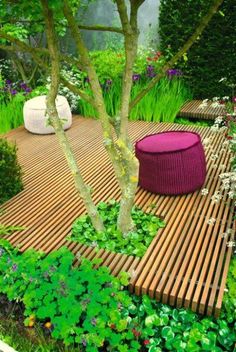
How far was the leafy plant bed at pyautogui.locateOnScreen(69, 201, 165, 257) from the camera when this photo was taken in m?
2.86

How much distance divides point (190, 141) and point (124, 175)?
1054mm

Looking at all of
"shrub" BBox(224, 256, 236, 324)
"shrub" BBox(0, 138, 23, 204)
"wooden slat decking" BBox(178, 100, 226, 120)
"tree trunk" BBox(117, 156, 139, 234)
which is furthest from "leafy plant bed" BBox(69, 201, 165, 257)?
"wooden slat decking" BBox(178, 100, 226, 120)

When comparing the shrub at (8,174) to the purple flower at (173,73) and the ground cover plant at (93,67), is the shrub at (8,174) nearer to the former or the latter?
the ground cover plant at (93,67)

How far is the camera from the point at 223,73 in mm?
6312

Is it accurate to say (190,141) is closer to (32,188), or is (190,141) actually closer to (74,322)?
(32,188)

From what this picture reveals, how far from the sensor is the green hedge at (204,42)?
607 cm

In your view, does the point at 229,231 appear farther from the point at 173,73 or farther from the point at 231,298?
the point at 173,73

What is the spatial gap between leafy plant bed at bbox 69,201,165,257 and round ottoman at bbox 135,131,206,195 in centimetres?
41

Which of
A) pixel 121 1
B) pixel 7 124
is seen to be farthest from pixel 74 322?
pixel 7 124

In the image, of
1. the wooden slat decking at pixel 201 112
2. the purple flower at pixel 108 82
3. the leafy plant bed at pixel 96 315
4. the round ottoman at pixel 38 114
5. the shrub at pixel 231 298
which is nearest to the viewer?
the leafy plant bed at pixel 96 315

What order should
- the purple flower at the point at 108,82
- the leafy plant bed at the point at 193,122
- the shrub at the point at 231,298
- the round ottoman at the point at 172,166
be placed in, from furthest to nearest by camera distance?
1. the purple flower at the point at 108,82
2. the leafy plant bed at the point at 193,122
3. the round ottoman at the point at 172,166
4. the shrub at the point at 231,298

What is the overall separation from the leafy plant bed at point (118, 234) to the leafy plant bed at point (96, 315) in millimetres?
346

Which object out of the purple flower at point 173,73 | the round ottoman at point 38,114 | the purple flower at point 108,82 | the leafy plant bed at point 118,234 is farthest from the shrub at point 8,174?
the purple flower at point 173,73

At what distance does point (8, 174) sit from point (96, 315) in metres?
1.88
